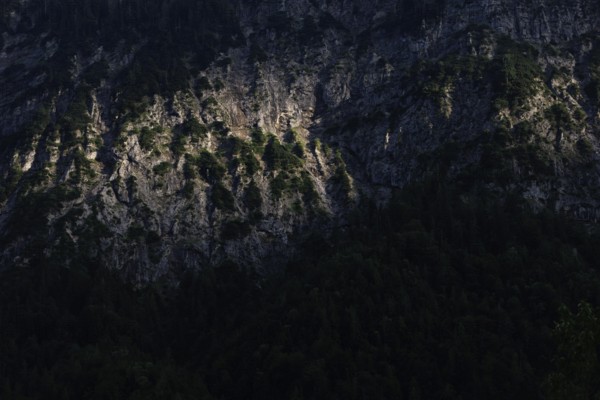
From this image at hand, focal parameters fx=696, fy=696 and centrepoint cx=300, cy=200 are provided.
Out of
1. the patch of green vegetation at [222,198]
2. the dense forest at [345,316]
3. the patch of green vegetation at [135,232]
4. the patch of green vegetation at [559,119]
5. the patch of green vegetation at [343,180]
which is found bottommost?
the dense forest at [345,316]

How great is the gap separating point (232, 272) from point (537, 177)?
7879 cm

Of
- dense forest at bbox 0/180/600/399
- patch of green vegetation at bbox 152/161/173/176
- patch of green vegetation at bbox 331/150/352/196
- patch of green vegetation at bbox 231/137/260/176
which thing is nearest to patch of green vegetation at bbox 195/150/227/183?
patch of green vegetation at bbox 231/137/260/176

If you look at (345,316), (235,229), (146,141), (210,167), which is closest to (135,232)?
(235,229)

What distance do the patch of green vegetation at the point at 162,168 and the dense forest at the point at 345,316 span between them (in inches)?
1574

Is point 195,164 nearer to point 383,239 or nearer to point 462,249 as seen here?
point 383,239

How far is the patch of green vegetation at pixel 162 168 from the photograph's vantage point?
622ft

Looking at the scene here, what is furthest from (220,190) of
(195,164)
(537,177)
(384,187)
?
(537,177)

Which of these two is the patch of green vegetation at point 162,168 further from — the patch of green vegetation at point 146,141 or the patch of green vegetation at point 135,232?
the patch of green vegetation at point 135,232

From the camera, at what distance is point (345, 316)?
134875 mm

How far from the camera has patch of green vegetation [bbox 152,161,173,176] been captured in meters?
190

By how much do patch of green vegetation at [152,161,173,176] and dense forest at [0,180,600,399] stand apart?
40.0 metres

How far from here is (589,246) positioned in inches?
5950

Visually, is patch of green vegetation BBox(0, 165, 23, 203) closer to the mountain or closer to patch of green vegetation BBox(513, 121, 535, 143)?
the mountain

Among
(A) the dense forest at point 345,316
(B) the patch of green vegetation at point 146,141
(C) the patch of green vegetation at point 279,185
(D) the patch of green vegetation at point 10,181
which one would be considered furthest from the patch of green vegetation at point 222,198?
(D) the patch of green vegetation at point 10,181
